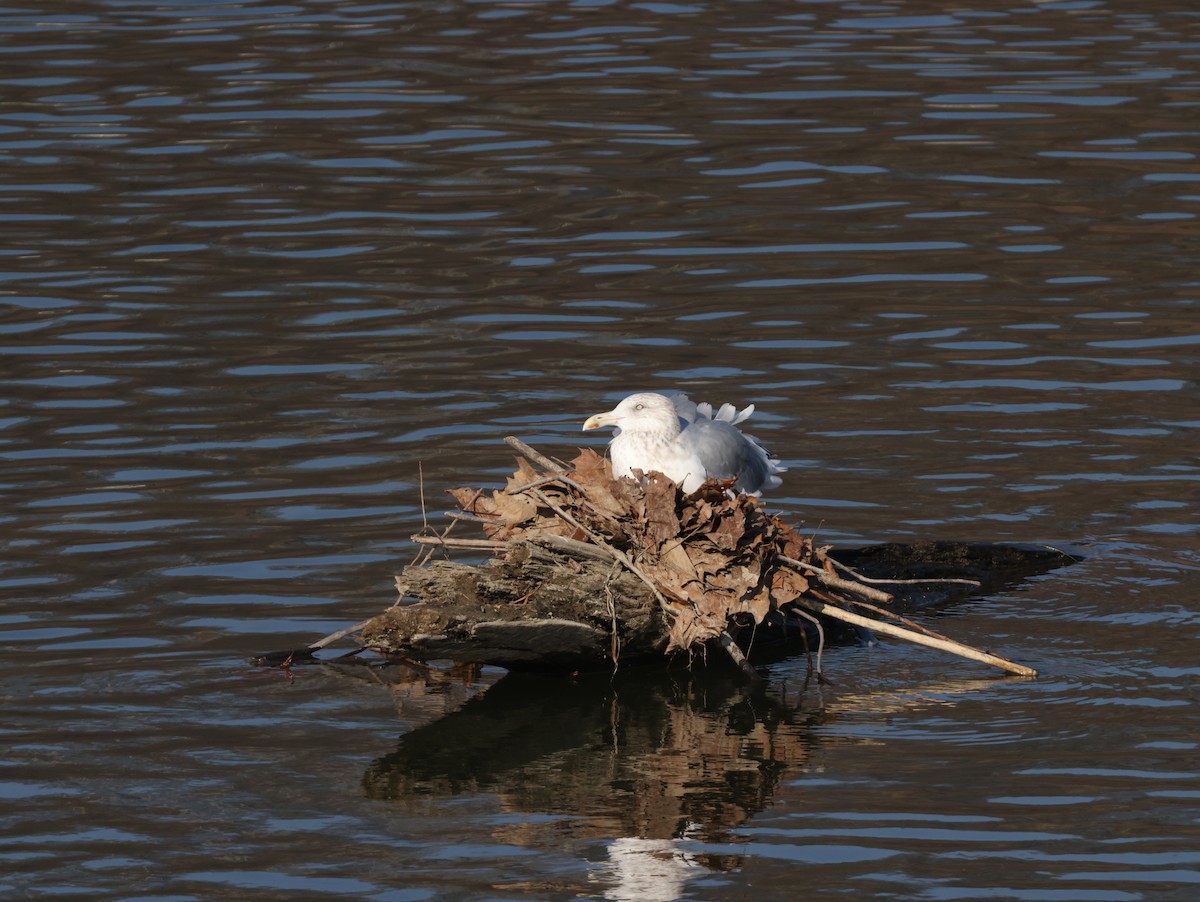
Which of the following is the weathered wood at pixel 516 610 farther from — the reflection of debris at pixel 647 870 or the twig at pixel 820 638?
the reflection of debris at pixel 647 870

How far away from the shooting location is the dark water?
827 centimetres

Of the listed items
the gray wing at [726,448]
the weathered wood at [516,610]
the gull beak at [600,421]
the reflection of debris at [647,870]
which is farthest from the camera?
the gull beak at [600,421]

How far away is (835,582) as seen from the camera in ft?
31.2

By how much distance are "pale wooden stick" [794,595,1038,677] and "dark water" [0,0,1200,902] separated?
118mm

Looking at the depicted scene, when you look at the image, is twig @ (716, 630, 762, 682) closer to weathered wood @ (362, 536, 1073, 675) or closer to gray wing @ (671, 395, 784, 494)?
weathered wood @ (362, 536, 1073, 675)

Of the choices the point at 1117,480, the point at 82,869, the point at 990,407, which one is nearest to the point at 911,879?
the point at 82,869

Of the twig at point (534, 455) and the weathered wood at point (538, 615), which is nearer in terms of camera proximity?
the weathered wood at point (538, 615)

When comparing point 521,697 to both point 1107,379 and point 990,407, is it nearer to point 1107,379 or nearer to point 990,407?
point 990,407

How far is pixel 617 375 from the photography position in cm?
1450

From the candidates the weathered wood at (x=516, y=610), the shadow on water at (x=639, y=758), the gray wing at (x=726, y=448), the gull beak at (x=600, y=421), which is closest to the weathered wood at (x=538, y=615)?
the weathered wood at (x=516, y=610)

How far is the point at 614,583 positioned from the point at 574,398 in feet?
15.6

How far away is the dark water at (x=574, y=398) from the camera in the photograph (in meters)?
8.27

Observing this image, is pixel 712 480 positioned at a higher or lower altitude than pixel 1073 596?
higher

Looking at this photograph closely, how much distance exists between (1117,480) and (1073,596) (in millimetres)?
2031
